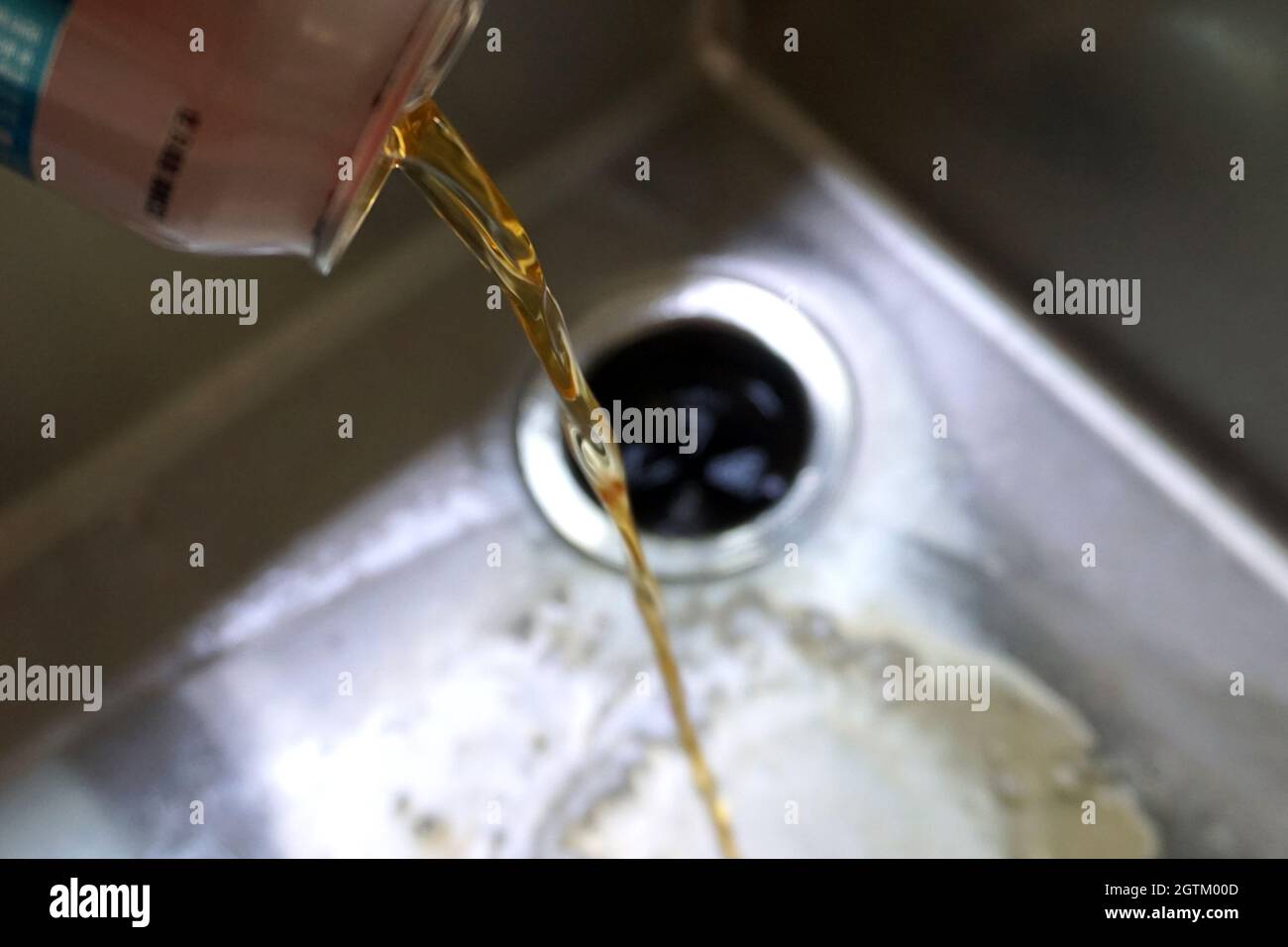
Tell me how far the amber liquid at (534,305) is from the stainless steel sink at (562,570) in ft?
0.05

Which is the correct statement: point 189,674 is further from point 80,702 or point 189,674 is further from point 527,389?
point 527,389

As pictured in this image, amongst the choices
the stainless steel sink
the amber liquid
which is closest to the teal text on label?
the amber liquid

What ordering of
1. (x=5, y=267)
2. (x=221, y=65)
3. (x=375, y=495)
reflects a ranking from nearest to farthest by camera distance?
(x=221, y=65), (x=5, y=267), (x=375, y=495)

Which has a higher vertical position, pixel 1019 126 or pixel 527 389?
pixel 1019 126

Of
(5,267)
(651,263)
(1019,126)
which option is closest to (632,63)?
(651,263)

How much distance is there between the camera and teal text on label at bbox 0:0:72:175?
0.87 ft

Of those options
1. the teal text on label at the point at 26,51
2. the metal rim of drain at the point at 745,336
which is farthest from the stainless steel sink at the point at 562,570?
the teal text on label at the point at 26,51

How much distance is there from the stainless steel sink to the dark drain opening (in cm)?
3

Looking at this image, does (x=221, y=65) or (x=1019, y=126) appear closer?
(x=221, y=65)

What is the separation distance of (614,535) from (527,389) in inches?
3.5

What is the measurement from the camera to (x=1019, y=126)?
0.54m

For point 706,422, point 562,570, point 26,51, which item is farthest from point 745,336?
point 26,51

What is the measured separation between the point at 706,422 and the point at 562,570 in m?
0.10
